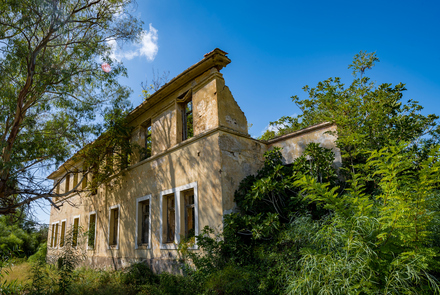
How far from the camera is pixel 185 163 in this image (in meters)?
9.10

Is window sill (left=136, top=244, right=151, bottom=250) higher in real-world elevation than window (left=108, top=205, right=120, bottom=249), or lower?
lower

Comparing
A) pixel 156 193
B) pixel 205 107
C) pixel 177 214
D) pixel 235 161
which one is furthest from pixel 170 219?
pixel 205 107

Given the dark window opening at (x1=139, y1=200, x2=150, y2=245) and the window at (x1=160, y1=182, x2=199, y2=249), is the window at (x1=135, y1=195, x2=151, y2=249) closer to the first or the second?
the dark window opening at (x1=139, y1=200, x2=150, y2=245)

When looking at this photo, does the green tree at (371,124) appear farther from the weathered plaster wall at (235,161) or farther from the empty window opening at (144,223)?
the empty window opening at (144,223)

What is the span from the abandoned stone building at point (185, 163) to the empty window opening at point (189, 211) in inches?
1.1

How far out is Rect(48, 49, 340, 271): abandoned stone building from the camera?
320 inches

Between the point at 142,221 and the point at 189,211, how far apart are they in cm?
272

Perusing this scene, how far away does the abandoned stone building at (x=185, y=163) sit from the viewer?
8125 mm

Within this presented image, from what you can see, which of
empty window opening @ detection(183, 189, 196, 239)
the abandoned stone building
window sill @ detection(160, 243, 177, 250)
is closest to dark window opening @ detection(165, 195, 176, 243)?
the abandoned stone building

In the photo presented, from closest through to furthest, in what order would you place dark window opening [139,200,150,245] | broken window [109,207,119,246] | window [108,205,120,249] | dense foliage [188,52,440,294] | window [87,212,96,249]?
1. dense foliage [188,52,440,294]
2. dark window opening [139,200,150,245]
3. window [108,205,120,249]
4. broken window [109,207,119,246]
5. window [87,212,96,249]

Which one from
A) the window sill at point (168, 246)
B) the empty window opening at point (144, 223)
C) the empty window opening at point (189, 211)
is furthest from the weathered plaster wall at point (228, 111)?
the empty window opening at point (144, 223)

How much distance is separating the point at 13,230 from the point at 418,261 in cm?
2824

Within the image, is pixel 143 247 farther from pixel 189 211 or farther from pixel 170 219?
pixel 189 211

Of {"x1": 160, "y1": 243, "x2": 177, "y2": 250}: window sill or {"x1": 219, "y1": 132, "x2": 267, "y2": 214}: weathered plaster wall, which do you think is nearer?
{"x1": 219, "y1": 132, "x2": 267, "y2": 214}: weathered plaster wall
